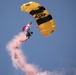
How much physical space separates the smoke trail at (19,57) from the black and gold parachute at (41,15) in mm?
702

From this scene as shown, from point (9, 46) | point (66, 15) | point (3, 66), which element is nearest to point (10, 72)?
point (3, 66)

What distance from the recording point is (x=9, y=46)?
621cm

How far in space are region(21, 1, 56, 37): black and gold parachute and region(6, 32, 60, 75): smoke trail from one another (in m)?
0.70

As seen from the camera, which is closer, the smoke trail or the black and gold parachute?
the black and gold parachute

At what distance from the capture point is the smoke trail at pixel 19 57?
20.3 feet

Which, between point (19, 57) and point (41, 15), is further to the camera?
point (19, 57)

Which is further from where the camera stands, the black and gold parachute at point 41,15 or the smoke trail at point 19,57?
the smoke trail at point 19,57

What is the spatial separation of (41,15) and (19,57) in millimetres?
1371

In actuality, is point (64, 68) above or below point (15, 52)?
below

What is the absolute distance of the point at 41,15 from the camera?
18.1ft

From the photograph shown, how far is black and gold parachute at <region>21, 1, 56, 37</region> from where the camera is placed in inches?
215

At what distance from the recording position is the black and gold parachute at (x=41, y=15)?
5461 mm

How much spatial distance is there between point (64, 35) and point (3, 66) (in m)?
1.61

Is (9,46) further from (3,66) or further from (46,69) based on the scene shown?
(46,69)
